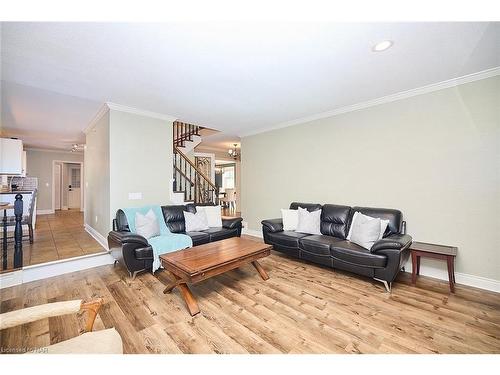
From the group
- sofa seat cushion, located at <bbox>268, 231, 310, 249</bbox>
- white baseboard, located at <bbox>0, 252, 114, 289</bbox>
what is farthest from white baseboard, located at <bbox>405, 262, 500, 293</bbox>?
white baseboard, located at <bbox>0, 252, 114, 289</bbox>

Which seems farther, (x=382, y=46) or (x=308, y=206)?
(x=308, y=206)

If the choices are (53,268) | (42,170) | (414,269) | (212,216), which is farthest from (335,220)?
(42,170)

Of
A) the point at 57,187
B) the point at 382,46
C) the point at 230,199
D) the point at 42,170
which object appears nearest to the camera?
the point at 382,46

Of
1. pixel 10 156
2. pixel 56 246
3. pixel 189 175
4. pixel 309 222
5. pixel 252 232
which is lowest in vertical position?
pixel 252 232

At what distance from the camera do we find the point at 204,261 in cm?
233

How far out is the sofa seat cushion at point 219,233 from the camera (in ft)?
12.1

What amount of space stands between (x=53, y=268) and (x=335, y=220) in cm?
432

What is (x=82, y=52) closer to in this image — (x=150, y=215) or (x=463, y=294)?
(x=150, y=215)

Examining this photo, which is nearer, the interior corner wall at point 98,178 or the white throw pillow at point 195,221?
the interior corner wall at point 98,178

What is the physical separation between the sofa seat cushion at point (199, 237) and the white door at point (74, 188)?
8.82m

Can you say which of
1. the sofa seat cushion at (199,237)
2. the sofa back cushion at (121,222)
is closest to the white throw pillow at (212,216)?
the sofa seat cushion at (199,237)

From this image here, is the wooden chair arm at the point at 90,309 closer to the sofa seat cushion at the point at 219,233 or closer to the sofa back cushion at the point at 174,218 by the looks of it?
the sofa seat cushion at the point at 219,233

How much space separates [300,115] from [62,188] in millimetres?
10220

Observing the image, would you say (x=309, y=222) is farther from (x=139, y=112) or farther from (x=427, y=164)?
(x=139, y=112)
